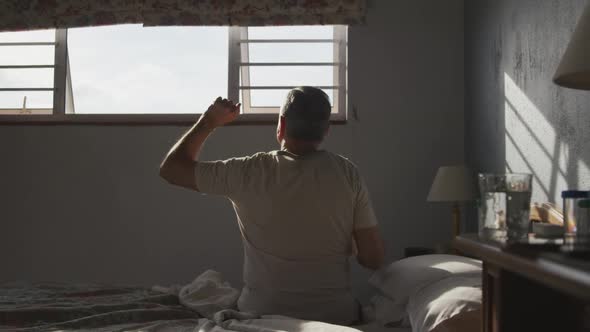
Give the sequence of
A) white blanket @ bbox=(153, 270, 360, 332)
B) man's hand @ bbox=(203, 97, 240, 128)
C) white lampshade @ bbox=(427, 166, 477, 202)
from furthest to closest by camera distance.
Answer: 1. white lampshade @ bbox=(427, 166, 477, 202)
2. man's hand @ bbox=(203, 97, 240, 128)
3. white blanket @ bbox=(153, 270, 360, 332)

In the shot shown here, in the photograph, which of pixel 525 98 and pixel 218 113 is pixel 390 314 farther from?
pixel 525 98

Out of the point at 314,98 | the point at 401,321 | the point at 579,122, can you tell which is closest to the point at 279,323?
the point at 401,321

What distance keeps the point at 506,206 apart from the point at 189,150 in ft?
3.52

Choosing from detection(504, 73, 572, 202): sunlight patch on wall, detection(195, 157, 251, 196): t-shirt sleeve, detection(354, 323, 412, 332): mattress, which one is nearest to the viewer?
detection(354, 323, 412, 332): mattress

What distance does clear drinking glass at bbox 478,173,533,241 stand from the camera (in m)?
1.26

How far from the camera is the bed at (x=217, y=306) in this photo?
1.48 metres

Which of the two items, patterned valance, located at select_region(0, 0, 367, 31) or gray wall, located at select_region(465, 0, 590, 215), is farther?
patterned valance, located at select_region(0, 0, 367, 31)

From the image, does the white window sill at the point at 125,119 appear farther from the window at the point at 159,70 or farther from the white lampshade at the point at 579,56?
the white lampshade at the point at 579,56

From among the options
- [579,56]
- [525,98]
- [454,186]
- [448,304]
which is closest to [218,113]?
[448,304]

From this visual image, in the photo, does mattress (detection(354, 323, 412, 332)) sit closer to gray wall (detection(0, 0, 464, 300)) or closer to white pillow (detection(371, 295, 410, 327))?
white pillow (detection(371, 295, 410, 327))

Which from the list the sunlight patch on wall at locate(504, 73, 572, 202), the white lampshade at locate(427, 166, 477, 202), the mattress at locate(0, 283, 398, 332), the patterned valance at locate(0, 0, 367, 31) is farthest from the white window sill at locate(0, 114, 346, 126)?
the mattress at locate(0, 283, 398, 332)

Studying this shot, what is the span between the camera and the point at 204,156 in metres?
3.74

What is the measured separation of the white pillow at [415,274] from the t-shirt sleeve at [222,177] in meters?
0.57

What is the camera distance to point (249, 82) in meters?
3.86
